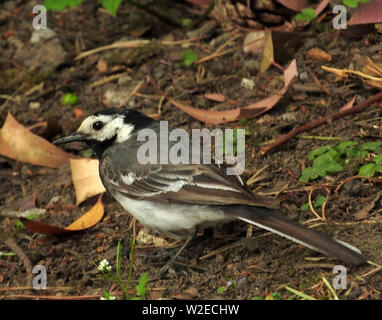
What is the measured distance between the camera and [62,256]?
18.0 feet

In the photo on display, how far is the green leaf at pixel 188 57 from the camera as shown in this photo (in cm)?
733

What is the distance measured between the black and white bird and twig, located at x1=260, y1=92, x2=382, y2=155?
996 millimetres

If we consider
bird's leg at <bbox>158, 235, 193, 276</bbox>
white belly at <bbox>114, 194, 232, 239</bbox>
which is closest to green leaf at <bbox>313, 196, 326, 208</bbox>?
white belly at <bbox>114, 194, 232, 239</bbox>

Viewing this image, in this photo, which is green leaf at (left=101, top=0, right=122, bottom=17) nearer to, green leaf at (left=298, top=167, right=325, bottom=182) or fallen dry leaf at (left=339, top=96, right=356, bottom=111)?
fallen dry leaf at (left=339, top=96, right=356, bottom=111)

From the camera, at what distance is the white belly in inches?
193

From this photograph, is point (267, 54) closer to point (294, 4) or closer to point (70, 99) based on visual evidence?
point (294, 4)

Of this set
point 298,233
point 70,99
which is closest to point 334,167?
point 298,233

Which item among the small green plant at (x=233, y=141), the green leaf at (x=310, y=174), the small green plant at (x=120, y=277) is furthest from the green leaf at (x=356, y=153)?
the small green plant at (x=120, y=277)

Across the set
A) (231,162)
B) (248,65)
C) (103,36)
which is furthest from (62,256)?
(103,36)

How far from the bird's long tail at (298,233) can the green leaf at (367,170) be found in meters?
0.94

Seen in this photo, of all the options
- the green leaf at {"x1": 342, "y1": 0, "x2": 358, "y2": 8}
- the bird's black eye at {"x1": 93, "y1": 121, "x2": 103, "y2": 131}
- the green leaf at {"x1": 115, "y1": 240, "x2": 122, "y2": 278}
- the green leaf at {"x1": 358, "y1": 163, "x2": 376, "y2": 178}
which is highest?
the green leaf at {"x1": 342, "y1": 0, "x2": 358, "y2": 8}

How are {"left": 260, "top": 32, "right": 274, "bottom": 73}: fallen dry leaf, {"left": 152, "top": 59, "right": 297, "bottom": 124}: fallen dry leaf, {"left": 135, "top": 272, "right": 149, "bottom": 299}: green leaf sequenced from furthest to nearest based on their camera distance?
{"left": 260, "top": 32, "right": 274, "bottom": 73}: fallen dry leaf
{"left": 152, "top": 59, "right": 297, "bottom": 124}: fallen dry leaf
{"left": 135, "top": 272, "right": 149, "bottom": 299}: green leaf

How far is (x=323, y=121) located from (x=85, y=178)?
7.20 ft
